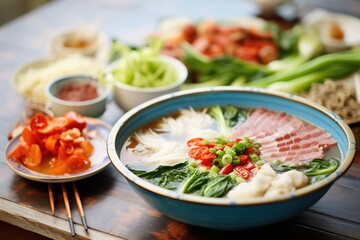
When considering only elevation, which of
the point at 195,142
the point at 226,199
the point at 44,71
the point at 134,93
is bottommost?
the point at 44,71

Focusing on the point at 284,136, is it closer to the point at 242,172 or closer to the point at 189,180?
the point at 242,172

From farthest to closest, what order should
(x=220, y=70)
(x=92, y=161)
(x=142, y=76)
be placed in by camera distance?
(x=220, y=70), (x=142, y=76), (x=92, y=161)

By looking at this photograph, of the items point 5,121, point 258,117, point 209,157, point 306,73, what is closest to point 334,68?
point 306,73

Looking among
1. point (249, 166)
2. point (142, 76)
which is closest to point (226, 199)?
point (249, 166)

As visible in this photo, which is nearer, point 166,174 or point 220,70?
point 166,174

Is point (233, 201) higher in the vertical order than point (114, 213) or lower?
higher

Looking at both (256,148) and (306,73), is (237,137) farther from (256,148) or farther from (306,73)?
(306,73)
